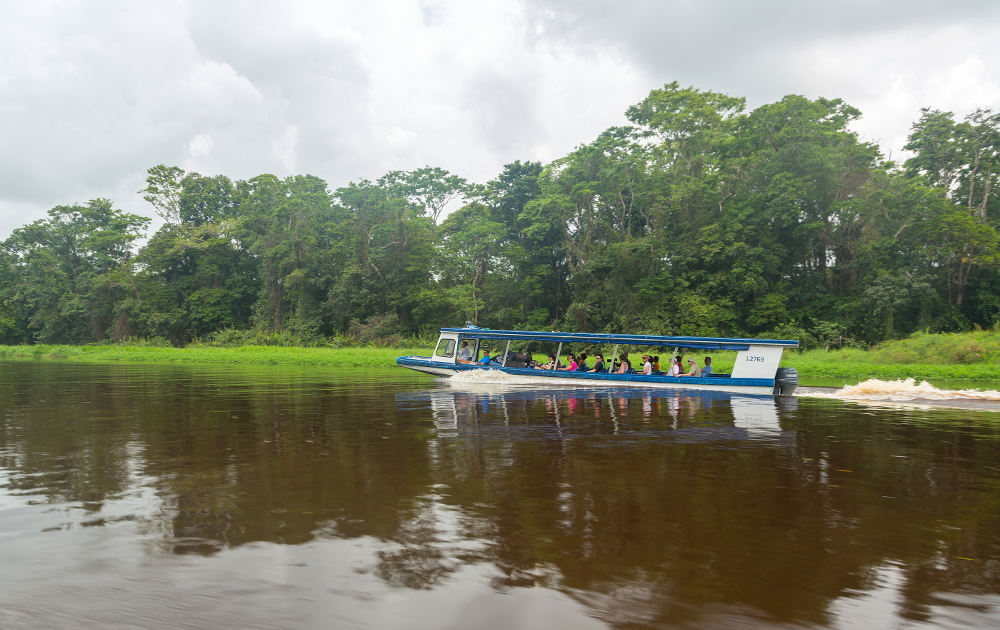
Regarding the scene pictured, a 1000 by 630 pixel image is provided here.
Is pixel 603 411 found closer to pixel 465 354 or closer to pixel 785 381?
pixel 785 381

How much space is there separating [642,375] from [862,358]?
16105 mm

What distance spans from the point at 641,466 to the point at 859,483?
110 inches

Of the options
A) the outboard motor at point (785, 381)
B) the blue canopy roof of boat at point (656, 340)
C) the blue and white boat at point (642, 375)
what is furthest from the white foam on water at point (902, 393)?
the blue canopy roof of boat at point (656, 340)

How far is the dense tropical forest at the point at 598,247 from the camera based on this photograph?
119ft

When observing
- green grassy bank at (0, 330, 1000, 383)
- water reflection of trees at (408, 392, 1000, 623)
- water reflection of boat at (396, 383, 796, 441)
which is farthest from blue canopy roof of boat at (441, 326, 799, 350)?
green grassy bank at (0, 330, 1000, 383)

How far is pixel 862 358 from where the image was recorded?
30344 millimetres

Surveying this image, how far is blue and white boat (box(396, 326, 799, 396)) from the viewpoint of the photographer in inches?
750

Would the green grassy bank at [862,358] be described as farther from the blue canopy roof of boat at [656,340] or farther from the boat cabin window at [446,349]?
the boat cabin window at [446,349]

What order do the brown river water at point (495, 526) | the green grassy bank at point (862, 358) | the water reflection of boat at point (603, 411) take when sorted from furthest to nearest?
the green grassy bank at point (862, 358) < the water reflection of boat at point (603, 411) < the brown river water at point (495, 526)

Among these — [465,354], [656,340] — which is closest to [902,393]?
[656,340]

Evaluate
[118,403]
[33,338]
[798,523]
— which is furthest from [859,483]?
[33,338]

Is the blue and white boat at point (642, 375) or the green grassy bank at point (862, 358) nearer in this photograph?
the blue and white boat at point (642, 375)

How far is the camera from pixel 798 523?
6.27m

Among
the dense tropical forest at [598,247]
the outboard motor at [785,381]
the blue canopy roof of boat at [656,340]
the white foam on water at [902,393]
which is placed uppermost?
the dense tropical forest at [598,247]
